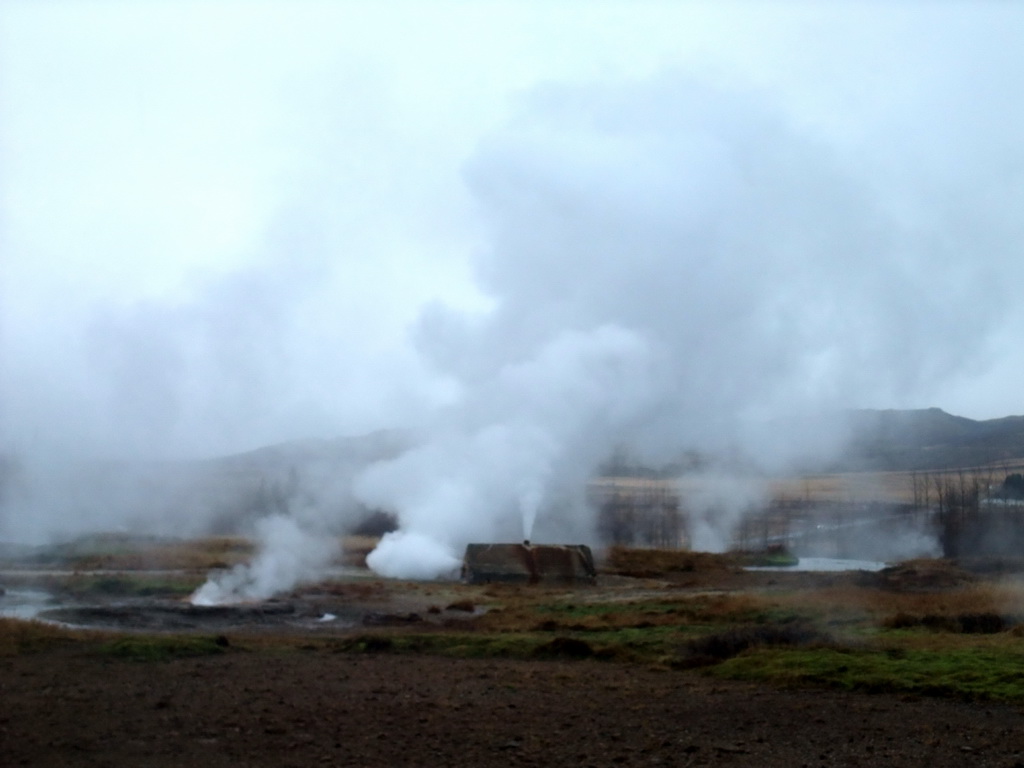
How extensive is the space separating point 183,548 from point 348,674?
152 feet

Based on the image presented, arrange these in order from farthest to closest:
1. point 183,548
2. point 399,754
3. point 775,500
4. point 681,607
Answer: point 775,500 → point 183,548 → point 681,607 → point 399,754

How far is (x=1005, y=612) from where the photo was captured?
26.2 metres

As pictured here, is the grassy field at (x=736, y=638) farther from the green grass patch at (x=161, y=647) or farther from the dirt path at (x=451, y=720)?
the dirt path at (x=451, y=720)

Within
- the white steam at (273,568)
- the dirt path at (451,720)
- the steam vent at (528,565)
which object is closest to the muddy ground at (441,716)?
the dirt path at (451,720)

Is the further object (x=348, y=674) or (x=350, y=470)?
(x=350, y=470)

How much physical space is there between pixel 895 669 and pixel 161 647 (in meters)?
13.3

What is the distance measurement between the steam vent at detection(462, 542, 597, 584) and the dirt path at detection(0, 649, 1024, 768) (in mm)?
27765

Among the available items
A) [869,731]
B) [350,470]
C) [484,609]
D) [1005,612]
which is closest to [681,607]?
[484,609]

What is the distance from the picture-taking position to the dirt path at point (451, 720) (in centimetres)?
1173

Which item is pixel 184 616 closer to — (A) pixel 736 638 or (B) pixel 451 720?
(A) pixel 736 638

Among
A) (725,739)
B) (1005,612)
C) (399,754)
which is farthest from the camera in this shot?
(1005,612)

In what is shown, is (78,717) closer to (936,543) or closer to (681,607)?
(681,607)

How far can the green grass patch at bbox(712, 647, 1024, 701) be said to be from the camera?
1606cm

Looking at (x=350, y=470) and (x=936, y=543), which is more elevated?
(x=350, y=470)
